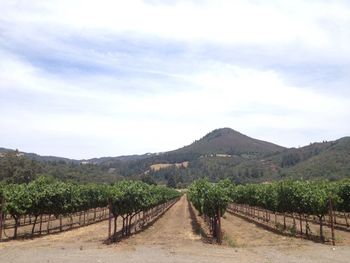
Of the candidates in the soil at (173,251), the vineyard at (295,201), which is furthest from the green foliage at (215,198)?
the soil at (173,251)

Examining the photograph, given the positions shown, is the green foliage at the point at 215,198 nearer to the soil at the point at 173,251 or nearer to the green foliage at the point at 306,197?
the soil at the point at 173,251

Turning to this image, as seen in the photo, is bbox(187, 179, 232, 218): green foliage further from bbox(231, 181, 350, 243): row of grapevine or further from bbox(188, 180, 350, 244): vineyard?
bbox(231, 181, 350, 243): row of grapevine

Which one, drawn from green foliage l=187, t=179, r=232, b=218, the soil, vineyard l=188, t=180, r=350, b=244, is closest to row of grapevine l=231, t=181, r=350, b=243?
vineyard l=188, t=180, r=350, b=244

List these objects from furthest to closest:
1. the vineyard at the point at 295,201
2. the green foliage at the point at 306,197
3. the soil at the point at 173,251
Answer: the green foliage at the point at 306,197 → the vineyard at the point at 295,201 → the soil at the point at 173,251

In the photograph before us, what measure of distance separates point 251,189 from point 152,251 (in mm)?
37767

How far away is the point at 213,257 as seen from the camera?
2509 cm

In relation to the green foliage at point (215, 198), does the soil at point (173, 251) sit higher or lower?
lower

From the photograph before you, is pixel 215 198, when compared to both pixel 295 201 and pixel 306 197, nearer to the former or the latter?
pixel 306 197

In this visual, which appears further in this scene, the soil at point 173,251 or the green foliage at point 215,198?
the green foliage at point 215,198

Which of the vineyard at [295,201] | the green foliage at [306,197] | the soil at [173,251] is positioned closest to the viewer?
the soil at [173,251]

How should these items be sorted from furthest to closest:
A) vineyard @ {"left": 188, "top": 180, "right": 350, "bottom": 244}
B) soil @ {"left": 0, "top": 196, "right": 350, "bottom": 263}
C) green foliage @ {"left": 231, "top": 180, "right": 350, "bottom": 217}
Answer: green foliage @ {"left": 231, "top": 180, "right": 350, "bottom": 217}, vineyard @ {"left": 188, "top": 180, "right": 350, "bottom": 244}, soil @ {"left": 0, "top": 196, "right": 350, "bottom": 263}

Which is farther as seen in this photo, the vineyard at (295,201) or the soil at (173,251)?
the vineyard at (295,201)

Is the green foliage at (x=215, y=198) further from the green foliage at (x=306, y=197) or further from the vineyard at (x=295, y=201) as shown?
the green foliage at (x=306, y=197)

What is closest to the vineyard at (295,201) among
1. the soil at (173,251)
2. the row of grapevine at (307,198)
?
the row of grapevine at (307,198)
